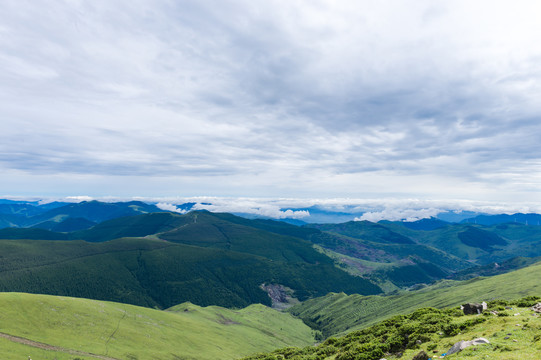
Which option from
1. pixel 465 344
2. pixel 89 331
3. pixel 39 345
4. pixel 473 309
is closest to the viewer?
Answer: pixel 465 344

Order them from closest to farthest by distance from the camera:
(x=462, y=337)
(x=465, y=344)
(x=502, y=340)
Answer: (x=465, y=344) < (x=502, y=340) < (x=462, y=337)

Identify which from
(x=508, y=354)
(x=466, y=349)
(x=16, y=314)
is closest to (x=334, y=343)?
(x=466, y=349)

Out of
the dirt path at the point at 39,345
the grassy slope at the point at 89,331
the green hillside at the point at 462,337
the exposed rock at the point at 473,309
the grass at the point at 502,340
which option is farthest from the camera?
the grassy slope at the point at 89,331

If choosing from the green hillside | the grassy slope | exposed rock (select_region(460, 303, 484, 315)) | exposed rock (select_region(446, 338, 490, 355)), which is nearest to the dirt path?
the grassy slope

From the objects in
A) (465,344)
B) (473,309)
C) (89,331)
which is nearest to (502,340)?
(465,344)

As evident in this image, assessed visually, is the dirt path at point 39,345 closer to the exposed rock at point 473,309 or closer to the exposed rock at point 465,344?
the exposed rock at point 473,309

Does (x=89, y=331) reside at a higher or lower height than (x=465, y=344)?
lower

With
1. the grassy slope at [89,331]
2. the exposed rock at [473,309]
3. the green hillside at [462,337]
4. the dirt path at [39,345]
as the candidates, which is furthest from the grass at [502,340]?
the dirt path at [39,345]

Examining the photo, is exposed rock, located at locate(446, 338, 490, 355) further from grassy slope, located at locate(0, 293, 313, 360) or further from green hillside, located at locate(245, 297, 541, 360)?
grassy slope, located at locate(0, 293, 313, 360)

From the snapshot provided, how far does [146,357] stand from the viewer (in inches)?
5502

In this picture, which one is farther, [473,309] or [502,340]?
[473,309]

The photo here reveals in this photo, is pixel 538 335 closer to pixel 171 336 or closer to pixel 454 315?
pixel 454 315

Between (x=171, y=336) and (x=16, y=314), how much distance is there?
86980 mm

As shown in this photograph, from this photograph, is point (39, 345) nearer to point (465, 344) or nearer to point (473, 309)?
point (465, 344)
